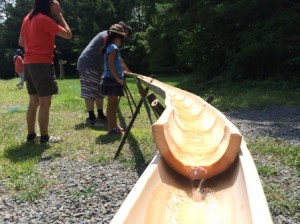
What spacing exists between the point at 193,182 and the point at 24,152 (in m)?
2.92

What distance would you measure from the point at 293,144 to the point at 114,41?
2.74 metres

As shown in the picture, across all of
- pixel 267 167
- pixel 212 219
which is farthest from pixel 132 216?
pixel 267 167

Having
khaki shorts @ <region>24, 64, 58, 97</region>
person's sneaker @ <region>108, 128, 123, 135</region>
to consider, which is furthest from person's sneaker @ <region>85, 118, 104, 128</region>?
khaki shorts @ <region>24, 64, 58, 97</region>

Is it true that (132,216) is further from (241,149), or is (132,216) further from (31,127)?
(31,127)

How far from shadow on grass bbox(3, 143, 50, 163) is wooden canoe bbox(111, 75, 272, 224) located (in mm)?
2066

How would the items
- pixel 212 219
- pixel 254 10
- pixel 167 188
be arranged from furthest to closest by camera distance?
pixel 254 10 → pixel 167 188 → pixel 212 219

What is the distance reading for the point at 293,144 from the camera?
5266 millimetres

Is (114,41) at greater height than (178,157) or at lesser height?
greater

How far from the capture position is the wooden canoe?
194cm

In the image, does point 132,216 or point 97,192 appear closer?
point 132,216

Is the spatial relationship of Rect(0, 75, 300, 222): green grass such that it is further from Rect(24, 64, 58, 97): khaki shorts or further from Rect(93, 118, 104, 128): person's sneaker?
Rect(24, 64, 58, 97): khaki shorts

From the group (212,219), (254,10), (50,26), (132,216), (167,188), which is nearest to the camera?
(132,216)

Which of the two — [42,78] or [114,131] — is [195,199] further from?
[114,131]

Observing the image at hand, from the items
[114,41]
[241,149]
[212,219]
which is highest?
[114,41]
